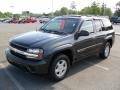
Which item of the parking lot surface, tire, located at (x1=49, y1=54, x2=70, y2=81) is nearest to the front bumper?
tire, located at (x1=49, y1=54, x2=70, y2=81)

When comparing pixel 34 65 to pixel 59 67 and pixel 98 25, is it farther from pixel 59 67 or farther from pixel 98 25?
pixel 98 25

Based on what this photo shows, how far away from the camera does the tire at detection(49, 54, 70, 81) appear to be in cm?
478

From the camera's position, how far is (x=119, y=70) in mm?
6180

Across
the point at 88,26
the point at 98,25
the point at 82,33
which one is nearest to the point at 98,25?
the point at 98,25

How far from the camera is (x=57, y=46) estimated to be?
15.6ft

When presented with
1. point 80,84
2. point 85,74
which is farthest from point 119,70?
point 80,84

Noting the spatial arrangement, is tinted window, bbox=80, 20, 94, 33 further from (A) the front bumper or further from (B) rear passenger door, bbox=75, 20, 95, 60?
(A) the front bumper

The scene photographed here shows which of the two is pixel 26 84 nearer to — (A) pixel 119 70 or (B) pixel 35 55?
(B) pixel 35 55

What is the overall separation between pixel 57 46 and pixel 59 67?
25.0 inches

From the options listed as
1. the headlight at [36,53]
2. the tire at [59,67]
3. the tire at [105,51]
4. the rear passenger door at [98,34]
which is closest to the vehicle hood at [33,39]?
the headlight at [36,53]

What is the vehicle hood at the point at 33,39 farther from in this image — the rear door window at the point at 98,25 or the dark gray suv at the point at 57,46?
the rear door window at the point at 98,25

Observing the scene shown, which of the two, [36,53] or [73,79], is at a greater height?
[36,53]

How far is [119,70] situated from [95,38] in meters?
1.35

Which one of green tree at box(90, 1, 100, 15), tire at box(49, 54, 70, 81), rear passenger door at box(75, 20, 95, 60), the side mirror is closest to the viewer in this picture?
tire at box(49, 54, 70, 81)
